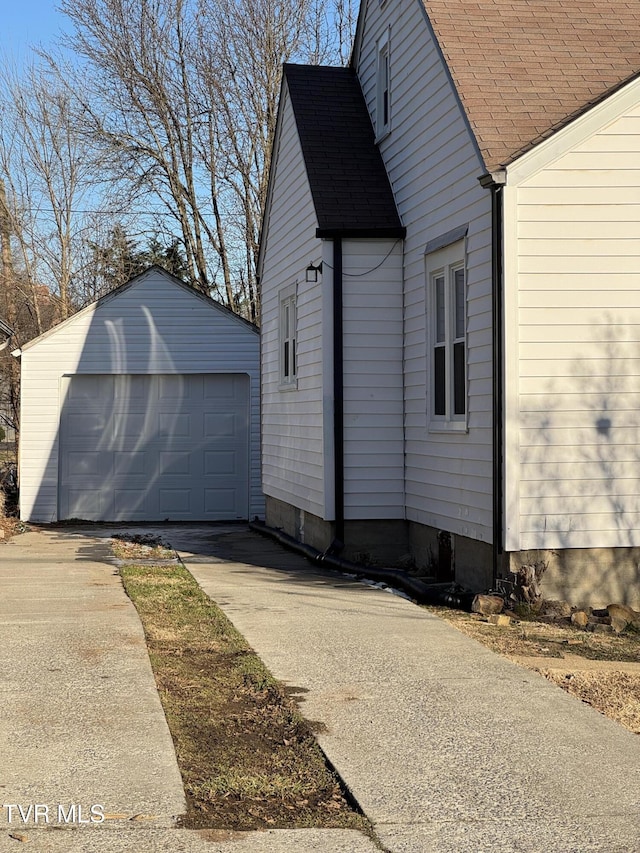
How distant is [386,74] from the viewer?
13.3 m

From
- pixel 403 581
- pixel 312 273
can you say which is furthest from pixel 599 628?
pixel 312 273

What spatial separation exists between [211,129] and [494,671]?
24.5 m

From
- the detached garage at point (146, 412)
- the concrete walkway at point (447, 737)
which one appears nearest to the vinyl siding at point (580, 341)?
the concrete walkway at point (447, 737)

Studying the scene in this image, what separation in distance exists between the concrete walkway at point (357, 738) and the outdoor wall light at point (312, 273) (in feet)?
15.1

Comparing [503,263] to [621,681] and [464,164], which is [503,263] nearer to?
[464,164]

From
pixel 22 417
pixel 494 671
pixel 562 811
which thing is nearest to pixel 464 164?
pixel 494 671

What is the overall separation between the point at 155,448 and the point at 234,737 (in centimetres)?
1429

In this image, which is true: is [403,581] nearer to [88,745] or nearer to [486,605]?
[486,605]

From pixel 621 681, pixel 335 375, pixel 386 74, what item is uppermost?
pixel 386 74

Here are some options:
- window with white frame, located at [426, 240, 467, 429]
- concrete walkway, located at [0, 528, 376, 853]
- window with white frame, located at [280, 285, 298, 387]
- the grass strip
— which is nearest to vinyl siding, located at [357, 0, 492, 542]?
window with white frame, located at [426, 240, 467, 429]

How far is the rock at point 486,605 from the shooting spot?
8.93 meters

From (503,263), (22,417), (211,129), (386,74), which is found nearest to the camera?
(503,263)

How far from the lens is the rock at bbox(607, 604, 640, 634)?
8.70 metres

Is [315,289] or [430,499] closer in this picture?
[430,499]
